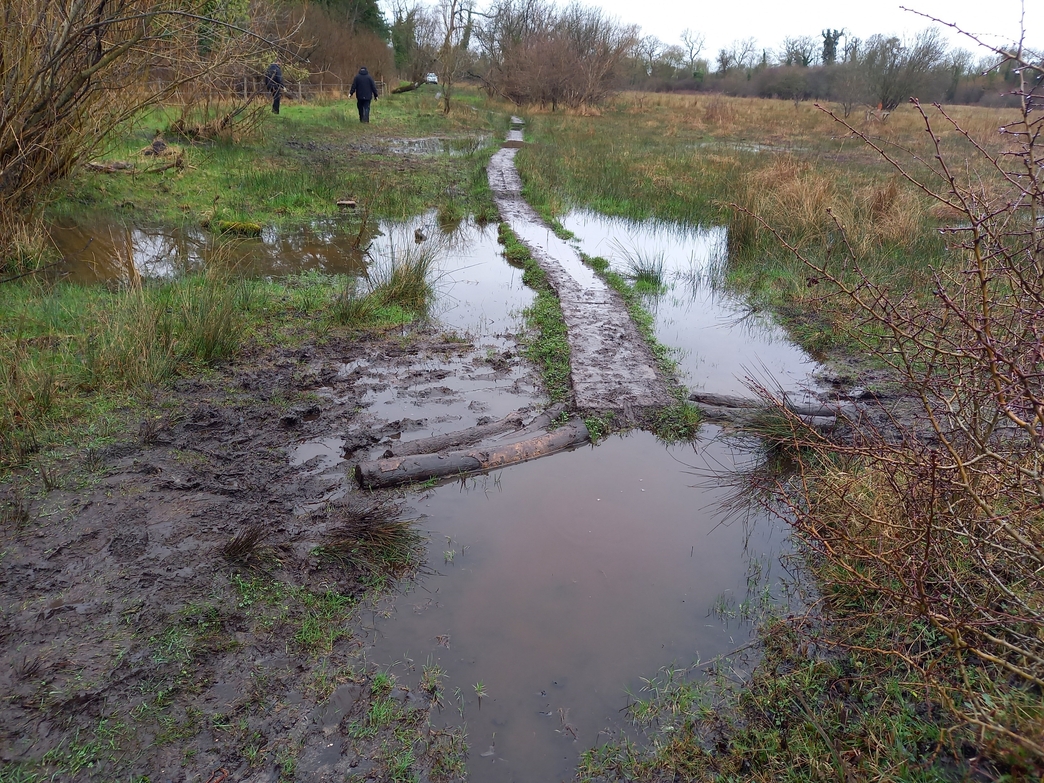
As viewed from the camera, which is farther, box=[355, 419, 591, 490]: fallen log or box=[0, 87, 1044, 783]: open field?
box=[355, 419, 591, 490]: fallen log

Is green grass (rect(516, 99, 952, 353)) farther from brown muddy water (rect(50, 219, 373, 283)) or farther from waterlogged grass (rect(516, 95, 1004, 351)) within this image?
brown muddy water (rect(50, 219, 373, 283))

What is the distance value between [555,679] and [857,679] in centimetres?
125

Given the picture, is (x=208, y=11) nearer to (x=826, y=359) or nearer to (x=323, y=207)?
(x=323, y=207)

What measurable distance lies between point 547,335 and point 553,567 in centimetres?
325

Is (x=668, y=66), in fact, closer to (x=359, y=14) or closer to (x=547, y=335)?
(x=359, y=14)

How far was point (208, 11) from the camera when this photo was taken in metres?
8.22

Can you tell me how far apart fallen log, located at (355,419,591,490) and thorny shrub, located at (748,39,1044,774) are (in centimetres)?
147

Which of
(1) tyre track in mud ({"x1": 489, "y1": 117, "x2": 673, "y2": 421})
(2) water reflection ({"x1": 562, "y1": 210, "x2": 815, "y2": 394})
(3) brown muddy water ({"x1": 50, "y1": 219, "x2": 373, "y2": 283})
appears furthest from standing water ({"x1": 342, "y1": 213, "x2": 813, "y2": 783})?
(3) brown muddy water ({"x1": 50, "y1": 219, "x2": 373, "y2": 283})

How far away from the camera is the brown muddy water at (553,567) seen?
8.78 ft

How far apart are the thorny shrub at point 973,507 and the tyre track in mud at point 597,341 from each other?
5.12 feet

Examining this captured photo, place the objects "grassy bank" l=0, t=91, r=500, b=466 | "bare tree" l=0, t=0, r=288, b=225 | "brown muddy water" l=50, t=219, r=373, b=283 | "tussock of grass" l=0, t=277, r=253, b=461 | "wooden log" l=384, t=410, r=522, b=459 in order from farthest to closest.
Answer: "brown muddy water" l=50, t=219, r=373, b=283, "bare tree" l=0, t=0, r=288, b=225, "grassy bank" l=0, t=91, r=500, b=466, "wooden log" l=384, t=410, r=522, b=459, "tussock of grass" l=0, t=277, r=253, b=461

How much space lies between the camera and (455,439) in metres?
4.44

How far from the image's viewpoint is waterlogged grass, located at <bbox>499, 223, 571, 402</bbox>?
5.46m

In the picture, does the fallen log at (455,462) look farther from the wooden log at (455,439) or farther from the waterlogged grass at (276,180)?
the waterlogged grass at (276,180)
